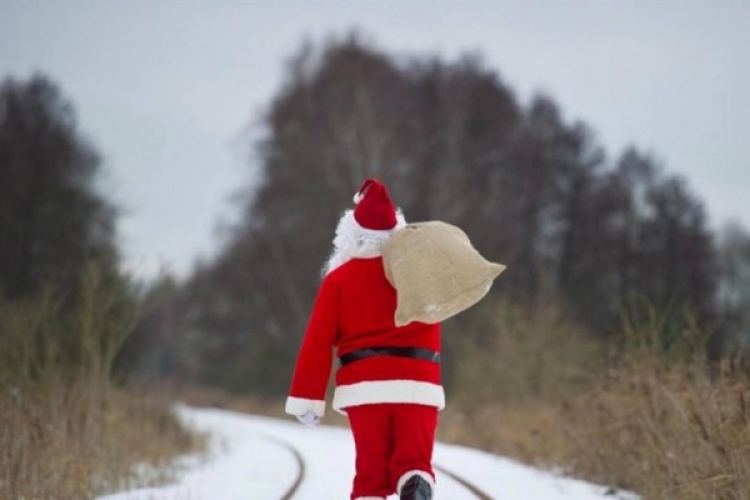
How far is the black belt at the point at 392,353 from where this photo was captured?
6.01 metres

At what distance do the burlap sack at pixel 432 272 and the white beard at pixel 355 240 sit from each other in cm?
5

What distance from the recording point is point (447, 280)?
6016 mm

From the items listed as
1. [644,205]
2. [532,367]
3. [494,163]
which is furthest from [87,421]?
[644,205]

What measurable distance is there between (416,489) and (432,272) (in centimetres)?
112

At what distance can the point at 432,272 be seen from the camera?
19.6 feet

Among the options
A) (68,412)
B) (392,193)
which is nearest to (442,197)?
(392,193)

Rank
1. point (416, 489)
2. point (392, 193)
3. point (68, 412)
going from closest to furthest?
1. point (416, 489)
2. point (68, 412)
3. point (392, 193)

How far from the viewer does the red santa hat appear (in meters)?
6.14

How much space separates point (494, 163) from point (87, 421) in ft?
64.8

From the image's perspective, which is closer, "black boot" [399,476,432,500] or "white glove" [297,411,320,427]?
"black boot" [399,476,432,500]

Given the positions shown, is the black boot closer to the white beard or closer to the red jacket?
the red jacket

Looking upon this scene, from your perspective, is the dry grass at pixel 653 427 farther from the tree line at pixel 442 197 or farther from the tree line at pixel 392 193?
the tree line at pixel 392 193

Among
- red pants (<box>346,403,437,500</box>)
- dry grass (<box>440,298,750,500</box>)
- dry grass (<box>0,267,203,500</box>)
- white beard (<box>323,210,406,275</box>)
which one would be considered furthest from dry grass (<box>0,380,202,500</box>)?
dry grass (<box>440,298,750,500</box>)

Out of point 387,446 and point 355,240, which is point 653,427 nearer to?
point 387,446
